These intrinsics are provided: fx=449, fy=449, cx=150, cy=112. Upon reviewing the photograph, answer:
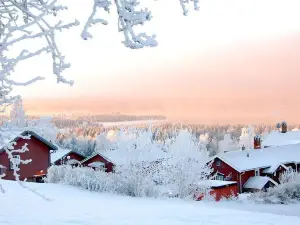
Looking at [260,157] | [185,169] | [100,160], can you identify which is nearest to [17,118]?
[185,169]

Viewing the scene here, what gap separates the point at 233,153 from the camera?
3834 centimetres

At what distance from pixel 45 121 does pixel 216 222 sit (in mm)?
5794

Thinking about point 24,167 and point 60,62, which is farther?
point 24,167

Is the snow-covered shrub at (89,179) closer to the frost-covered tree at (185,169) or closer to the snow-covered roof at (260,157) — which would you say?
the frost-covered tree at (185,169)

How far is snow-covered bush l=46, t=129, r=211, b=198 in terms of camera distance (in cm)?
1658

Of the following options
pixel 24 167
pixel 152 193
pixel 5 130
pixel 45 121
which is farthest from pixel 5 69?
pixel 24 167

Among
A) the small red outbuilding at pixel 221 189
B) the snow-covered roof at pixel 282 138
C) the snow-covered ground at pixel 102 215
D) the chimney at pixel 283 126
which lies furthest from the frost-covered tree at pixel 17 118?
the chimney at pixel 283 126

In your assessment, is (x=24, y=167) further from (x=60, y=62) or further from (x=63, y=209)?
(x=60, y=62)

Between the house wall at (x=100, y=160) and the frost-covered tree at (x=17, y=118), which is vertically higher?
the frost-covered tree at (x=17, y=118)

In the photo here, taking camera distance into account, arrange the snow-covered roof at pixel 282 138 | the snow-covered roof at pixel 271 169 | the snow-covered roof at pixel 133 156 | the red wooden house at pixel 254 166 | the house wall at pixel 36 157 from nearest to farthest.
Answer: the snow-covered roof at pixel 133 156
the house wall at pixel 36 157
the red wooden house at pixel 254 166
the snow-covered roof at pixel 271 169
the snow-covered roof at pixel 282 138

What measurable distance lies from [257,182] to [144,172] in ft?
56.5

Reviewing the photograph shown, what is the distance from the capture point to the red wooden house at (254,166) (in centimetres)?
3438

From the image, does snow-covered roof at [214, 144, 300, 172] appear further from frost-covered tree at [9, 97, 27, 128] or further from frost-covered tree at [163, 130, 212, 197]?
frost-covered tree at [9, 97, 27, 128]

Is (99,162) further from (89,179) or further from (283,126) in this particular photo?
(89,179)
